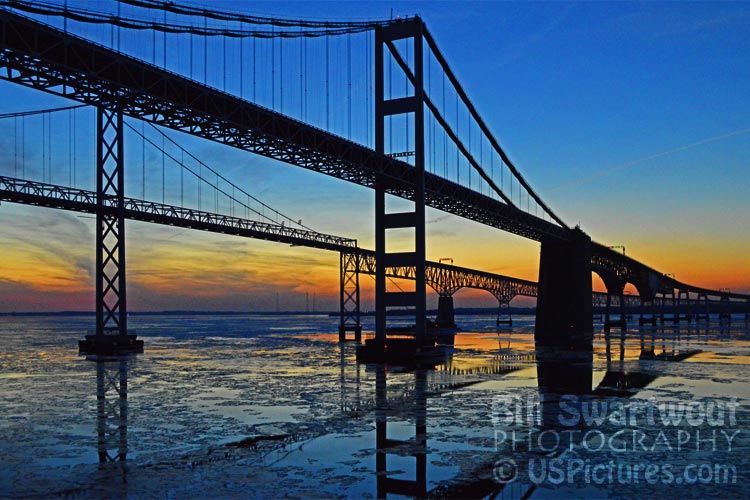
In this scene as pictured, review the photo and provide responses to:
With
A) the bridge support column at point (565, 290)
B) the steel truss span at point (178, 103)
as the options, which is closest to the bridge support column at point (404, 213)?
the steel truss span at point (178, 103)

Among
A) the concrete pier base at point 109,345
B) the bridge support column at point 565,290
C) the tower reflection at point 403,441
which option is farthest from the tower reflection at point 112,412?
the bridge support column at point 565,290

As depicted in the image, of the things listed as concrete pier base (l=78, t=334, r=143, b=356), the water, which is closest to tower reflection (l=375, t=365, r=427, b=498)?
the water

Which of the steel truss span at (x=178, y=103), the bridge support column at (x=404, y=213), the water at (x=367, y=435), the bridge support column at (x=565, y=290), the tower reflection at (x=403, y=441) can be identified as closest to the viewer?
the tower reflection at (x=403, y=441)

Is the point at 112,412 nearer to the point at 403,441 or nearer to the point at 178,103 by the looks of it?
the point at 403,441

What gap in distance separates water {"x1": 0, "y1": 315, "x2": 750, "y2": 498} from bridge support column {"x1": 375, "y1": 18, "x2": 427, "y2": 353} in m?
12.1

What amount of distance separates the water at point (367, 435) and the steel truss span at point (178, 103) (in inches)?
484

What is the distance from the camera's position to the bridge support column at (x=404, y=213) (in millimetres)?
42375

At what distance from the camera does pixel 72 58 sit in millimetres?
29094

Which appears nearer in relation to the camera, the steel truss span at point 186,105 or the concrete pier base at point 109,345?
the steel truss span at point 186,105

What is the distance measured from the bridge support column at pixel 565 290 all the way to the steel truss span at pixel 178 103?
30.6 meters

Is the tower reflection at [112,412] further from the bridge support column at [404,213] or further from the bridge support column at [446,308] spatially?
the bridge support column at [446,308]

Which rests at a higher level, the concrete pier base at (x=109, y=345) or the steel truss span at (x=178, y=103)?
the steel truss span at (x=178, y=103)

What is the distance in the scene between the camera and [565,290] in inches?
3177

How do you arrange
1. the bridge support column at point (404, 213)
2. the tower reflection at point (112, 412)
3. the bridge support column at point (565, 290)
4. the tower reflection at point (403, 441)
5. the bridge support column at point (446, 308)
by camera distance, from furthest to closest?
1. the bridge support column at point (446, 308)
2. the bridge support column at point (565, 290)
3. the bridge support column at point (404, 213)
4. the tower reflection at point (112, 412)
5. the tower reflection at point (403, 441)
